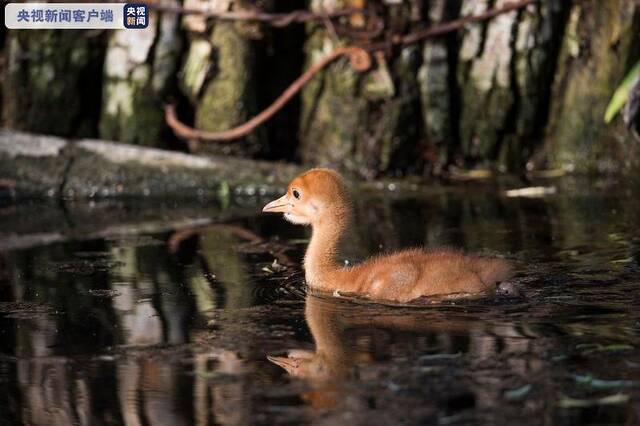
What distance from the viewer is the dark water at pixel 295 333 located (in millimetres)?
4840

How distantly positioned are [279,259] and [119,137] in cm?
411

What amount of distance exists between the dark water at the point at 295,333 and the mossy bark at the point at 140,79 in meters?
2.52

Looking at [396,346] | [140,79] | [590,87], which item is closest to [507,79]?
[590,87]

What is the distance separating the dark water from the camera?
191 inches

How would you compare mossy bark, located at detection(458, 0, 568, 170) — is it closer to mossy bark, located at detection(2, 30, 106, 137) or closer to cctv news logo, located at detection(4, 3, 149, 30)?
cctv news logo, located at detection(4, 3, 149, 30)

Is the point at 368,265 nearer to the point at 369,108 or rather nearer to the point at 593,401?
the point at 593,401

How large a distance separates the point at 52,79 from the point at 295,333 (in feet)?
21.2

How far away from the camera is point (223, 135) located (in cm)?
1158

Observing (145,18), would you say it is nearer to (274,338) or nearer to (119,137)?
(119,137)

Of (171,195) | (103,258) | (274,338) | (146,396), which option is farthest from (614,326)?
(171,195)

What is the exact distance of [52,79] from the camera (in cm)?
1173

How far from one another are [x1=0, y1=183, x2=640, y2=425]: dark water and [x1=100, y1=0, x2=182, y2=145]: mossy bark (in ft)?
8.27

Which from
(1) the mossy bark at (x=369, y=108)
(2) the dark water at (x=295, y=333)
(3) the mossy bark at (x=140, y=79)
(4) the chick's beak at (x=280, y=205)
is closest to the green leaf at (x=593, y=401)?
(2) the dark water at (x=295, y=333)

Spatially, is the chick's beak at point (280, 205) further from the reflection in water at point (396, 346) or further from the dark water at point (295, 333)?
the reflection in water at point (396, 346)
